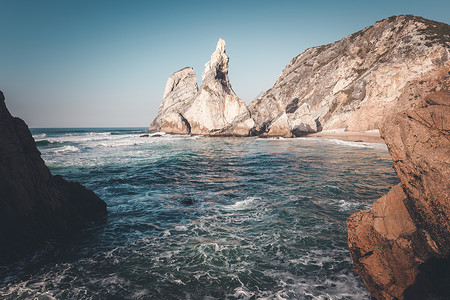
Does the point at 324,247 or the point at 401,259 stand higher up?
the point at 401,259

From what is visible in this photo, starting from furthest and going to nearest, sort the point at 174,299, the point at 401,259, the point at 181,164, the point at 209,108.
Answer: the point at 209,108, the point at 181,164, the point at 174,299, the point at 401,259

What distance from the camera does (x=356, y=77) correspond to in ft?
193

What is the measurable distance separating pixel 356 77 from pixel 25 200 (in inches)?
2858

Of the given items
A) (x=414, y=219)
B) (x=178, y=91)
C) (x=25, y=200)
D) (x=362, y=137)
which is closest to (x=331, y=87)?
(x=362, y=137)

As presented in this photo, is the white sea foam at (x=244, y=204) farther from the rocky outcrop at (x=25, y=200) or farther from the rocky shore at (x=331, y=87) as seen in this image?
the rocky shore at (x=331, y=87)

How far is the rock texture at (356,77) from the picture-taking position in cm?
4053

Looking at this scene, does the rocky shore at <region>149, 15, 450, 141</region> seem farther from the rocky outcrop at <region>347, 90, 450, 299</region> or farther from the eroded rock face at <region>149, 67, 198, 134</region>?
the rocky outcrop at <region>347, 90, 450, 299</region>

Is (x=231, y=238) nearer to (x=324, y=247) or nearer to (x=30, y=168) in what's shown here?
(x=324, y=247)

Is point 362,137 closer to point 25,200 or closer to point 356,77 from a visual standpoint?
point 356,77

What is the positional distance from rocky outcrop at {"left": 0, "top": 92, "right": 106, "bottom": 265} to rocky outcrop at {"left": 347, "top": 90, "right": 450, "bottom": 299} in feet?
29.3

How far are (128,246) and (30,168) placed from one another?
166 inches

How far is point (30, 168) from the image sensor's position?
6684mm

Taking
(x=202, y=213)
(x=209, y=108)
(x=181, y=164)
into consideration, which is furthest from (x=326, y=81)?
(x=202, y=213)

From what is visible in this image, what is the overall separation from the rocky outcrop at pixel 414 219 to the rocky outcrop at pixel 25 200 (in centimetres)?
892
